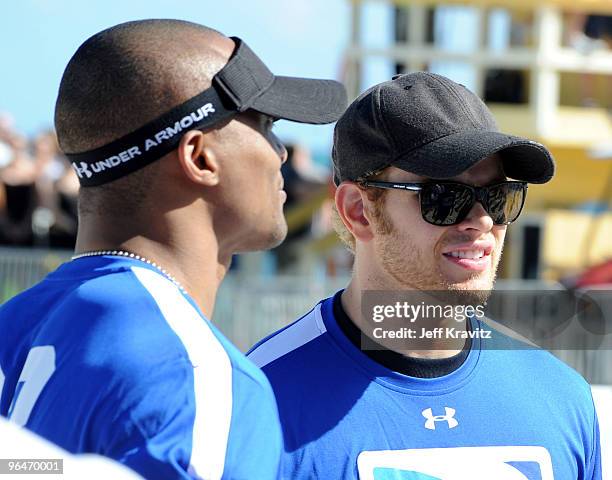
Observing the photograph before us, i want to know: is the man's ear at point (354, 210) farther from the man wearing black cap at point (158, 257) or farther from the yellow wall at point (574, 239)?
the yellow wall at point (574, 239)

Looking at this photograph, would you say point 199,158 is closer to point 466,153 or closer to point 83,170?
point 83,170

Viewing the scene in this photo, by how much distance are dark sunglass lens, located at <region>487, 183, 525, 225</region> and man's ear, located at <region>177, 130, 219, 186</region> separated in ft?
3.46

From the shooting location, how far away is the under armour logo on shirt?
274 cm

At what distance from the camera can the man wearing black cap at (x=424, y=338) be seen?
8.86 ft

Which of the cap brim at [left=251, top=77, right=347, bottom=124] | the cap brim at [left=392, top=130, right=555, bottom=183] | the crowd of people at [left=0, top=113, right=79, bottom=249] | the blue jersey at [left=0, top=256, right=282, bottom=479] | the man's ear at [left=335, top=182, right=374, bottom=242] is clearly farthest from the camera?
the crowd of people at [left=0, top=113, right=79, bottom=249]

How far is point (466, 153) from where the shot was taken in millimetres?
2807

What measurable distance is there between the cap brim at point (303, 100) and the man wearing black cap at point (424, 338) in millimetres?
372

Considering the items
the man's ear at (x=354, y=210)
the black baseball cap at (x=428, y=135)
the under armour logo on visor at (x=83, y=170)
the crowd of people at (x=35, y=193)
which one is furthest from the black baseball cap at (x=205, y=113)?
the crowd of people at (x=35, y=193)

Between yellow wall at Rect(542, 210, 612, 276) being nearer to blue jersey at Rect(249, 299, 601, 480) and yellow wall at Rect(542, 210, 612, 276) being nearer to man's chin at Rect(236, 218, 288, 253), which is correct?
blue jersey at Rect(249, 299, 601, 480)

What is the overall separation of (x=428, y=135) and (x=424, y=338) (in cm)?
61

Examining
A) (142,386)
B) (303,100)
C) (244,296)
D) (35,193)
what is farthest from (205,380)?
(35,193)

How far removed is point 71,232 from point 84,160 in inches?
355

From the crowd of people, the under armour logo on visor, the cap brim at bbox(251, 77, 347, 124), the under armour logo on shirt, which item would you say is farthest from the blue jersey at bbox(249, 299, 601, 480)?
the crowd of people

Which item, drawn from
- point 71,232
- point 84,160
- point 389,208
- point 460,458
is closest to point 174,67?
point 84,160
